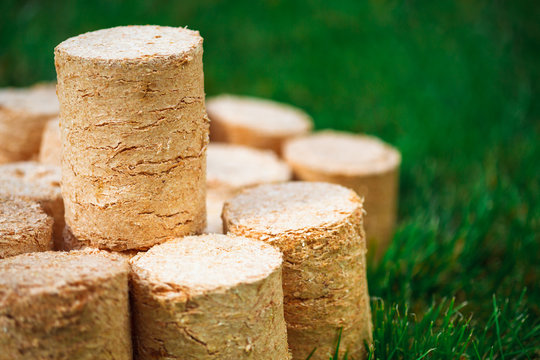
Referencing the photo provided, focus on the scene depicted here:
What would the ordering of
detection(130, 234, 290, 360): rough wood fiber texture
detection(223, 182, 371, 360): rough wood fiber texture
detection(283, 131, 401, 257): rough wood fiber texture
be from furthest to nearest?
detection(283, 131, 401, 257): rough wood fiber texture < detection(223, 182, 371, 360): rough wood fiber texture < detection(130, 234, 290, 360): rough wood fiber texture

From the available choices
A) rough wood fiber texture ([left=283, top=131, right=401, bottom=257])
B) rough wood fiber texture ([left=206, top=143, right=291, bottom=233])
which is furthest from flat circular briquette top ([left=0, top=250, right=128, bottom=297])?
rough wood fiber texture ([left=283, top=131, right=401, bottom=257])

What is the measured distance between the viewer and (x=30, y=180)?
2.25 m

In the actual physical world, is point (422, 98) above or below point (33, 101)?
below

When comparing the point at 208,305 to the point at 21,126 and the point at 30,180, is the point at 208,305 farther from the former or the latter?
the point at 21,126

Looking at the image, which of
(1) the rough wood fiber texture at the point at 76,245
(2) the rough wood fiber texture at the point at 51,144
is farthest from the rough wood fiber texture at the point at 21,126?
(1) the rough wood fiber texture at the point at 76,245

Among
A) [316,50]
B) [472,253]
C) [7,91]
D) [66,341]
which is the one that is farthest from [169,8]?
[66,341]

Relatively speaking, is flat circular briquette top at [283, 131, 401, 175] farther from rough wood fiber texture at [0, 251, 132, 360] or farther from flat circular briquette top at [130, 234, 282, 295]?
rough wood fiber texture at [0, 251, 132, 360]

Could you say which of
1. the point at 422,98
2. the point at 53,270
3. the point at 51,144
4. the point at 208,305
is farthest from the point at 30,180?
the point at 422,98

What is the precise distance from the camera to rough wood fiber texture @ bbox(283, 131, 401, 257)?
9.76 ft

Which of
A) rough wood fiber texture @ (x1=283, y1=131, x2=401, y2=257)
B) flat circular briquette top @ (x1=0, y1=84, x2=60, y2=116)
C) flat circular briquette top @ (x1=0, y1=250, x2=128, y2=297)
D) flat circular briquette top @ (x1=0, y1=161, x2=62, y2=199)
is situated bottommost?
rough wood fiber texture @ (x1=283, y1=131, x2=401, y2=257)

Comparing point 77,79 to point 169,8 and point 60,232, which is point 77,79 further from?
point 169,8

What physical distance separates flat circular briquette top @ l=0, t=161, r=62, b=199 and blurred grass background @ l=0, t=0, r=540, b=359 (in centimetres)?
125

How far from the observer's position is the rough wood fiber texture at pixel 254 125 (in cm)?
341

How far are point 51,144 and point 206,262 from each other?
4.15 ft
